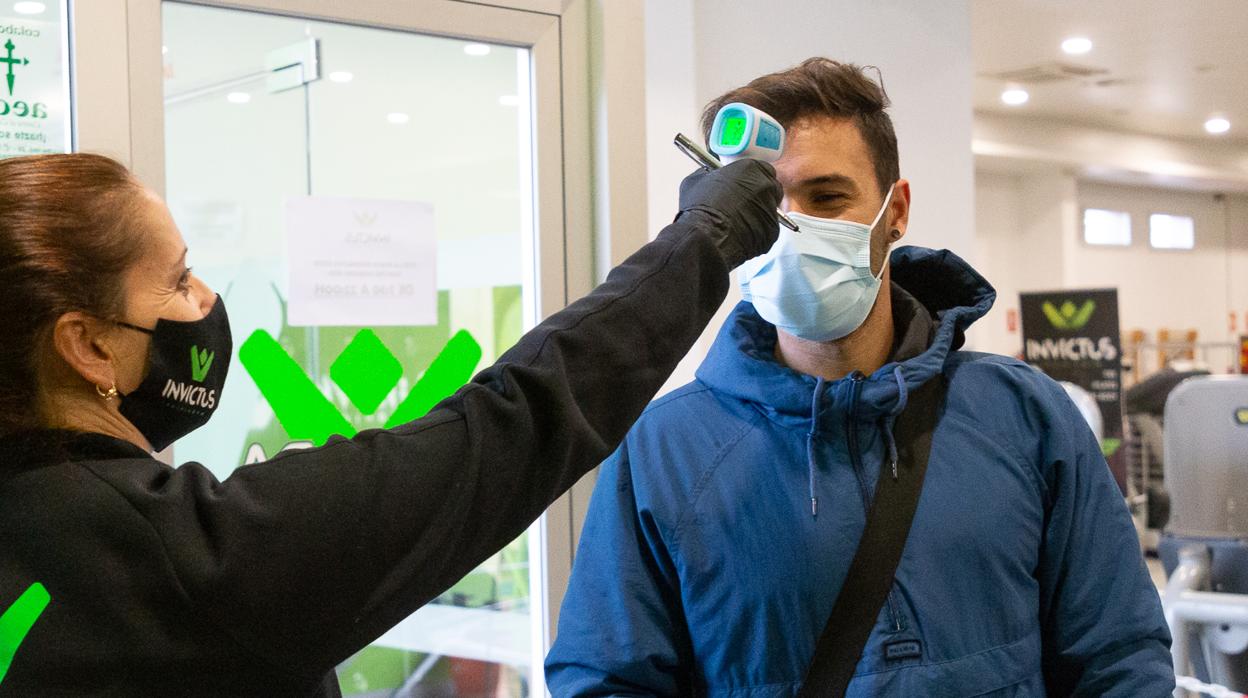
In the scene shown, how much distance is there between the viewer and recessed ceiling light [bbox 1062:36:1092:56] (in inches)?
316

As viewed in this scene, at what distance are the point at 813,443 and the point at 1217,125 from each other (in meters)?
12.2

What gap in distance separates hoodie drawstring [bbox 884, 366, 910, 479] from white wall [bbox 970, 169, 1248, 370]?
9116mm

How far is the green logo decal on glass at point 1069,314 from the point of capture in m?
7.05

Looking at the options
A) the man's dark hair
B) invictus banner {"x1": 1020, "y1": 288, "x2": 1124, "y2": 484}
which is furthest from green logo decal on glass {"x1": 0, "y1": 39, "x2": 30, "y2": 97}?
invictus banner {"x1": 1020, "y1": 288, "x2": 1124, "y2": 484}

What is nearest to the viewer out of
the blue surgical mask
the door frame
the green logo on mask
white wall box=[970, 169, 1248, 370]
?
the green logo on mask

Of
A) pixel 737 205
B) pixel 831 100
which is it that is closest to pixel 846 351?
pixel 831 100

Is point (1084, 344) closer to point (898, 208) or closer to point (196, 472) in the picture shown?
point (898, 208)

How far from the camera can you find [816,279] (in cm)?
156

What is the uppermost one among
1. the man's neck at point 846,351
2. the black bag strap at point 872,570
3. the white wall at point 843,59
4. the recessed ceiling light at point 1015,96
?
the recessed ceiling light at point 1015,96

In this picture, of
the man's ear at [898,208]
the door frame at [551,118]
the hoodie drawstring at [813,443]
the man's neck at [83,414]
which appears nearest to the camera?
the man's neck at [83,414]

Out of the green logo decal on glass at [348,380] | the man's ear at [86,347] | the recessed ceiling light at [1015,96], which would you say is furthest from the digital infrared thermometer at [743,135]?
the recessed ceiling light at [1015,96]

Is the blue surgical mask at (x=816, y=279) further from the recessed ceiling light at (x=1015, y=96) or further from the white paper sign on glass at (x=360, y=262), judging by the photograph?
the recessed ceiling light at (x=1015, y=96)

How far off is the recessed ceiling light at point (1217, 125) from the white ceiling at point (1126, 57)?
117 mm

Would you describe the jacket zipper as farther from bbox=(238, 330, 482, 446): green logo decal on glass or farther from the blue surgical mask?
bbox=(238, 330, 482, 446): green logo decal on glass
